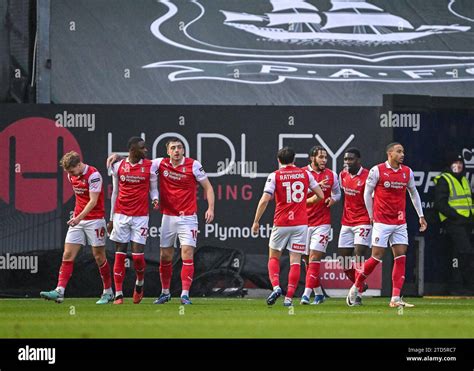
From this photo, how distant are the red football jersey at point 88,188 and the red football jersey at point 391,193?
12.3 ft

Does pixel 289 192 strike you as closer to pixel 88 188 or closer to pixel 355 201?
pixel 355 201

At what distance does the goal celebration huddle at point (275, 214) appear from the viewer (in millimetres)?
17641

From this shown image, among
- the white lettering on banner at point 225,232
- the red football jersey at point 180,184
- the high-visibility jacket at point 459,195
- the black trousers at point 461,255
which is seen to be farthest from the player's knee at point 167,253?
the black trousers at point 461,255

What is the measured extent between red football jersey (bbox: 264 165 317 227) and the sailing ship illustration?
740 centimetres

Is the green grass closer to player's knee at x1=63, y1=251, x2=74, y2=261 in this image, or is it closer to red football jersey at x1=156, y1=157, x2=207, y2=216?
player's knee at x1=63, y1=251, x2=74, y2=261

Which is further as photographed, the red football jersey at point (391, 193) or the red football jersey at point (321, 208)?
the red football jersey at point (321, 208)

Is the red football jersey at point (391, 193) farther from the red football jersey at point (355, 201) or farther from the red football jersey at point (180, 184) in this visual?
the red football jersey at point (180, 184)

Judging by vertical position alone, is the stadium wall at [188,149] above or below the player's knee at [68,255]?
above

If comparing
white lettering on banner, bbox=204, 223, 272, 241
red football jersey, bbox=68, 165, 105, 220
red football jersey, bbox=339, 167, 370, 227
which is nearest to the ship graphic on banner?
Answer: white lettering on banner, bbox=204, 223, 272, 241

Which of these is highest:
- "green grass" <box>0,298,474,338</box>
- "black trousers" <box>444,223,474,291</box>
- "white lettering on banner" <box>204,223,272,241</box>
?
"white lettering on banner" <box>204,223,272,241</box>

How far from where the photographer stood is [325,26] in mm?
24734

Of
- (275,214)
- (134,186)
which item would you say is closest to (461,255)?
(275,214)

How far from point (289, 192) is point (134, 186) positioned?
231 centimetres

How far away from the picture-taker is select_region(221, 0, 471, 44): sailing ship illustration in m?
24.6
